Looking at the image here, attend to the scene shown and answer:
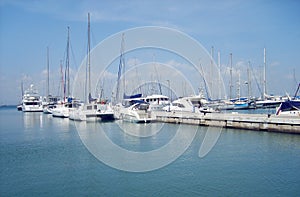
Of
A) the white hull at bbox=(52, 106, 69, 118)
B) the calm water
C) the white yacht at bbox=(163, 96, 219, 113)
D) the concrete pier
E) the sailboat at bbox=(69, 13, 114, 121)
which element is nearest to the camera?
the calm water

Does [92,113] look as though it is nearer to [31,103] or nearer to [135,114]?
[135,114]

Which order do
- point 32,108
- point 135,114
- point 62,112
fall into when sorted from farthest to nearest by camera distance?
point 32,108 < point 62,112 < point 135,114

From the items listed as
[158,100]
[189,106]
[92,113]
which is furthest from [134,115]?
[158,100]

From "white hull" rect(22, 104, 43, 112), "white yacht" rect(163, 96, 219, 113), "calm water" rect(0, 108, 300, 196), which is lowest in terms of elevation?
"calm water" rect(0, 108, 300, 196)

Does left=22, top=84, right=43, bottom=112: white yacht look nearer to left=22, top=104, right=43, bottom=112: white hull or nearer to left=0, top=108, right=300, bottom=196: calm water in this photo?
left=22, top=104, right=43, bottom=112: white hull

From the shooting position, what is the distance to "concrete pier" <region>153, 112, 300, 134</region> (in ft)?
103

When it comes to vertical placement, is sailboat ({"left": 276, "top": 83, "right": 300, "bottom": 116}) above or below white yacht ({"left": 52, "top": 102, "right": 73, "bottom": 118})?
above

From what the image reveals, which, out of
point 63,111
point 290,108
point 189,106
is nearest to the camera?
point 290,108

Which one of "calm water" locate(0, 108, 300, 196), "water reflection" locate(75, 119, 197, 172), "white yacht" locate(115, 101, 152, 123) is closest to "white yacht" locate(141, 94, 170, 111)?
"white yacht" locate(115, 101, 152, 123)

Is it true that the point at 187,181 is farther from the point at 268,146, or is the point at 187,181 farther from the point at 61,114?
the point at 61,114

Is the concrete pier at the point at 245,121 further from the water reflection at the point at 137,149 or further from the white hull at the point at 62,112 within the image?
the white hull at the point at 62,112

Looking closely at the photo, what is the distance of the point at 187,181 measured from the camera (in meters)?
17.1

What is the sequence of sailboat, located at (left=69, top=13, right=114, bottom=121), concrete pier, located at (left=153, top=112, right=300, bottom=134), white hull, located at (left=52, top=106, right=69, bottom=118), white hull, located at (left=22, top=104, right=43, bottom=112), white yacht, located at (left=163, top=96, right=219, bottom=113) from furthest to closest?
white hull, located at (left=22, top=104, right=43, bottom=112), white hull, located at (left=52, top=106, right=69, bottom=118), white yacht, located at (left=163, top=96, right=219, bottom=113), sailboat, located at (left=69, top=13, right=114, bottom=121), concrete pier, located at (left=153, top=112, right=300, bottom=134)

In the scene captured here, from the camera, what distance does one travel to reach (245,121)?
36781 millimetres
